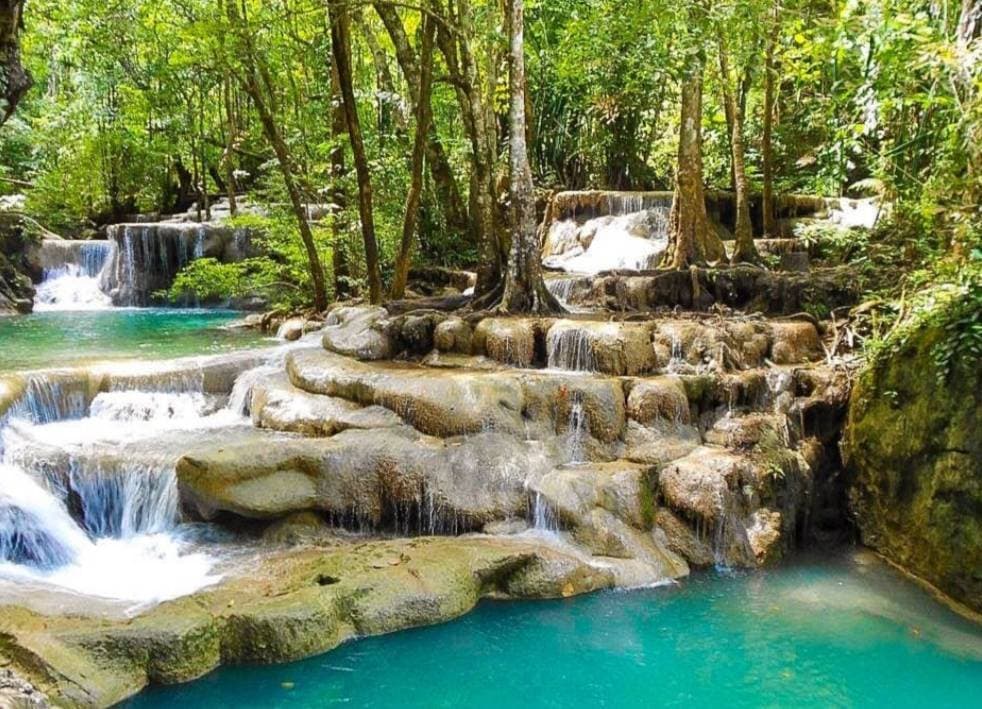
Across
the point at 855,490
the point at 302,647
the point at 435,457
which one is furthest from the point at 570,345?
the point at 302,647

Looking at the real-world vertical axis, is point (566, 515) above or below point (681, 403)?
below

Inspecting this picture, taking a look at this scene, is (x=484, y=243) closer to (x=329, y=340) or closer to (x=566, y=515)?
(x=329, y=340)

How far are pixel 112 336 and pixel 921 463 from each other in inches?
440

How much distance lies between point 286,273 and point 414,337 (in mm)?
6508

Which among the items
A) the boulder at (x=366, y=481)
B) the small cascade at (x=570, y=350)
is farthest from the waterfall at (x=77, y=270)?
the boulder at (x=366, y=481)

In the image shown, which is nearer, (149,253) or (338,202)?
(338,202)

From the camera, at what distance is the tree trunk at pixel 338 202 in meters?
13.3

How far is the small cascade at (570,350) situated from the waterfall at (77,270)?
43.5 feet

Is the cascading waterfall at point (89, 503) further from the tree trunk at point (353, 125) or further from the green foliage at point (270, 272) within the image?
the green foliage at point (270, 272)

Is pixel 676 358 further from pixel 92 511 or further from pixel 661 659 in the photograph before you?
pixel 92 511

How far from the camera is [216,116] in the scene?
22.4 metres

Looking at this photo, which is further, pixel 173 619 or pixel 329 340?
pixel 329 340

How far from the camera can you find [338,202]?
44.8 ft

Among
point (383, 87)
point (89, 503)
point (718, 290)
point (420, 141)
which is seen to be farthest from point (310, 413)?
point (383, 87)
